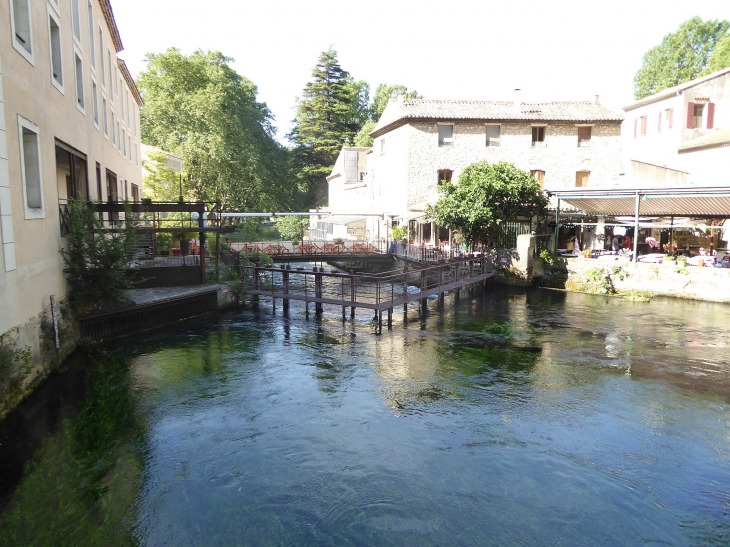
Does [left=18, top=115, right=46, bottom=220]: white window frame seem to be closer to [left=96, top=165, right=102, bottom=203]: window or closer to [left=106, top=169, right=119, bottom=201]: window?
[left=96, top=165, right=102, bottom=203]: window

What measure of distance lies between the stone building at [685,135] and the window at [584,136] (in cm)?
263

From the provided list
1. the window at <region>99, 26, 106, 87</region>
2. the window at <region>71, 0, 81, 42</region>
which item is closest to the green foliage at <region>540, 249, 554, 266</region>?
the window at <region>99, 26, 106, 87</region>

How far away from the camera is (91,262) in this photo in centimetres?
1450

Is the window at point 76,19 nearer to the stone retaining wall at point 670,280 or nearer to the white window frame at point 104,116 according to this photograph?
the white window frame at point 104,116

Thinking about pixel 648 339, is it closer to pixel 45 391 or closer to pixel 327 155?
pixel 45 391

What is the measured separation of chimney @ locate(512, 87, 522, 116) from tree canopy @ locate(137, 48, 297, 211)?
21083 mm

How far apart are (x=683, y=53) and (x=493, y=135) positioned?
3156 cm

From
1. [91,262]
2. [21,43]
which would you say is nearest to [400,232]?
[91,262]

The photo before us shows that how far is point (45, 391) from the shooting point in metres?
11.3

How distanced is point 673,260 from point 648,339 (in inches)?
368

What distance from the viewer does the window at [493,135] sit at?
3417 centimetres

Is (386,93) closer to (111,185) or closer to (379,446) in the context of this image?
(111,185)

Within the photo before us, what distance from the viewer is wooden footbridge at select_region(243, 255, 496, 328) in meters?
18.2

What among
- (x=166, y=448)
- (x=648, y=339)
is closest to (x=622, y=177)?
(x=648, y=339)
